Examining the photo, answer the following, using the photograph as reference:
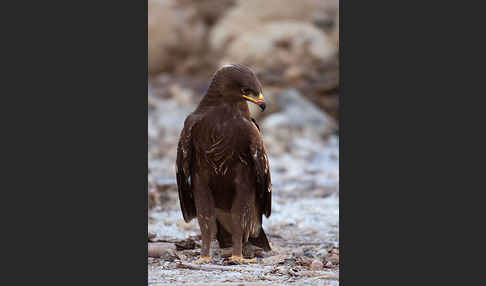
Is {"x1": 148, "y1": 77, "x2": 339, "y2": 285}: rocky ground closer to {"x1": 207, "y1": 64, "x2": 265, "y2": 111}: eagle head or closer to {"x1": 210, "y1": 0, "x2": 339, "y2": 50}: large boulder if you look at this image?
{"x1": 207, "y1": 64, "x2": 265, "y2": 111}: eagle head

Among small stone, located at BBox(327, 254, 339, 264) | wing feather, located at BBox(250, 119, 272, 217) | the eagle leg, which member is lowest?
small stone, located at BBox(327, 254, 339, 264)

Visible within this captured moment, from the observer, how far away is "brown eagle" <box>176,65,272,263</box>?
166 inches

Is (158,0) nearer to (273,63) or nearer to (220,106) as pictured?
(273,63)

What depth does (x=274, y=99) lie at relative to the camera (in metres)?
10.2

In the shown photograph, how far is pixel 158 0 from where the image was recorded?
1098cm

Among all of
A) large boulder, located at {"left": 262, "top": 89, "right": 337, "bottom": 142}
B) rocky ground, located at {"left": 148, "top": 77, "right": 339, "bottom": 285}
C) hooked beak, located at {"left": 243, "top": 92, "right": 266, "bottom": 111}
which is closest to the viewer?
hooked beak, located at {"left": 243, "top": 92, "right": 266, "bottom": 111}

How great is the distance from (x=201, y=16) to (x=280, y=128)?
4.31m

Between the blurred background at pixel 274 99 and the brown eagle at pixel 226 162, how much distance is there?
389 mm

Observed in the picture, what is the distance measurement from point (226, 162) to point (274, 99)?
6.04 metres

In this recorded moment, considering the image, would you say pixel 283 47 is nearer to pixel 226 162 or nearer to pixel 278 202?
pixel 278 202

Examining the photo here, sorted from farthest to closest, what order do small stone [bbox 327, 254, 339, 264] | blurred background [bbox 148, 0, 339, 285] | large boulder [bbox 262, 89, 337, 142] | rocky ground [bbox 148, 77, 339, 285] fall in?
large boulder [bbox 262, 89, 337, 142]
blurred background [bbox 148, 0, 339, 285]
small stone [bbox 327, 254, 339, 264]
rocky ground [bbox 148, 77, 339, 285]

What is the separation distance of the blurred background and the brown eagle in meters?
0.39

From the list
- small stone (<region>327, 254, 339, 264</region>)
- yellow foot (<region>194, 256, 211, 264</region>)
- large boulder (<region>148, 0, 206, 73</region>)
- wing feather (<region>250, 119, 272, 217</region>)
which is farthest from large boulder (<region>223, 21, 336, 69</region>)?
yellow foot (<region>194, 256, 211, 264</region>)

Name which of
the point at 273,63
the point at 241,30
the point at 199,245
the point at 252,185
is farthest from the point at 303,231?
the point at 241,30
